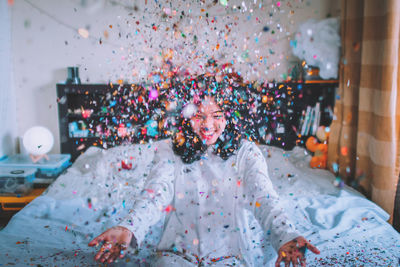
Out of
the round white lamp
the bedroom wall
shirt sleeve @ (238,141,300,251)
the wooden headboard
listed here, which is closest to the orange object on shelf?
the round white lamp

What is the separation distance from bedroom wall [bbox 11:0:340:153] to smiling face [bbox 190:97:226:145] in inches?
34.3

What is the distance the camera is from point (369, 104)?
192 cm

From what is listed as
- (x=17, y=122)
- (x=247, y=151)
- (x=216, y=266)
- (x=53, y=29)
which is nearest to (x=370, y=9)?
(x=247, y=151)

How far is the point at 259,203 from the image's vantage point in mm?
1091

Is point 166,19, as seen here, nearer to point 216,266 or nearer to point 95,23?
point 95,23

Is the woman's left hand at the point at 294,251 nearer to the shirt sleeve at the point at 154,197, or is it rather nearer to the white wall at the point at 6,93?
the shirt sleeve at the point at 154,197

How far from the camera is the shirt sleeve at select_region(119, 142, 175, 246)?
990 millimetres

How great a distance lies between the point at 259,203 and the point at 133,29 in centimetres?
169

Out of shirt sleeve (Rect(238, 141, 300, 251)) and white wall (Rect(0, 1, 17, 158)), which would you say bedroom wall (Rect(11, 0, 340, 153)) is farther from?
shirt sleeve (Rect(238, 141, 300, 251))

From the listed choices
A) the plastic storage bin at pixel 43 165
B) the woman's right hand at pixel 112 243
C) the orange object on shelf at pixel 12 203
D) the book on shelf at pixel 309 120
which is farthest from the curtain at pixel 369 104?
the orange object on shelf at pixel 12 203

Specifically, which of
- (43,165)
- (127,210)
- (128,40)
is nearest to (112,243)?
(127,210)

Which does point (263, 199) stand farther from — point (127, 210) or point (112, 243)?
point (127, 210)

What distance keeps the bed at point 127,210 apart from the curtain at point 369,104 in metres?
0.16

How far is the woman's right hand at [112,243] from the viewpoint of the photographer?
86 centimetres
